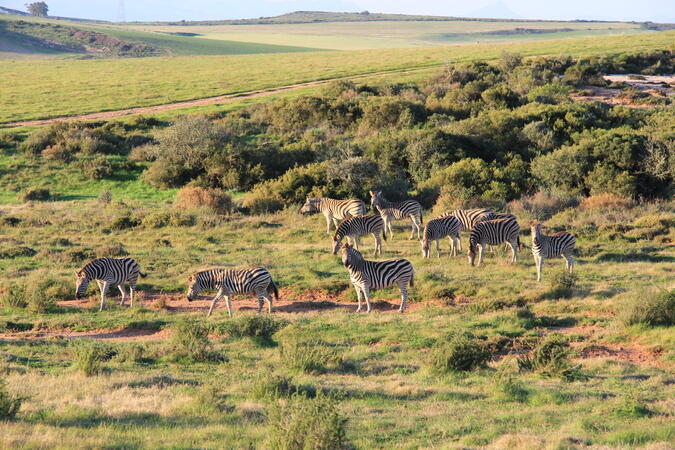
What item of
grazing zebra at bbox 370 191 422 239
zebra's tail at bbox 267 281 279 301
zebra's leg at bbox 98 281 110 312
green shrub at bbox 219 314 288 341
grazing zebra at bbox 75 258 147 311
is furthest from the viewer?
grazing zebra at bbox 370 191 422 239

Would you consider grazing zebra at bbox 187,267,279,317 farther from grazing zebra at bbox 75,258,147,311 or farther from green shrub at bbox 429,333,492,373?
green shrub at bbox 429,333,492,373

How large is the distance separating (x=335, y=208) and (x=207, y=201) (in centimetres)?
789

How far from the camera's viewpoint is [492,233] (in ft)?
67.8

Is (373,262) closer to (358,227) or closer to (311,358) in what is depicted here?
(311,358)

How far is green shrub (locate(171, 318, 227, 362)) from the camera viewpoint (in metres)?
14.0

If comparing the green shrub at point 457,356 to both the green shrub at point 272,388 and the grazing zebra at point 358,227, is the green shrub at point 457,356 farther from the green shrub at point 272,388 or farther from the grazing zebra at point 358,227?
the grazing zebra at point 358,227

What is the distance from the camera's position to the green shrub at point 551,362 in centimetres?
1239

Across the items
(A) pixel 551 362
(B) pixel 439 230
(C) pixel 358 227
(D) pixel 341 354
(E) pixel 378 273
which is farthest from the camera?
(C) pixel 358 227

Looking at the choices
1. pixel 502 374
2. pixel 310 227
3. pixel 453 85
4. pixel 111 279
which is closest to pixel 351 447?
pixel 502 374

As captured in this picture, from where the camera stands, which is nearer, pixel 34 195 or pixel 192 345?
pixel 192 345

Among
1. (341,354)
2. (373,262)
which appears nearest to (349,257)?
(373,262)

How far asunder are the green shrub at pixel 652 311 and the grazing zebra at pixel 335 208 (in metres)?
11.6

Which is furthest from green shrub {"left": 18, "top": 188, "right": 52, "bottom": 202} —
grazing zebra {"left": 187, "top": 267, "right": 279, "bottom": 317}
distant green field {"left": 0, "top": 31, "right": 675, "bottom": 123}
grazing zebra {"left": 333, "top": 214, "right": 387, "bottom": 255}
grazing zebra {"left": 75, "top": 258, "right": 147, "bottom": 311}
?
grazing zebra {"left": 187, "top": 267, "right": 279, "bottom": 317}

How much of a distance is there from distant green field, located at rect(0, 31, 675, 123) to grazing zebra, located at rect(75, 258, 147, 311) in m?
40.0
